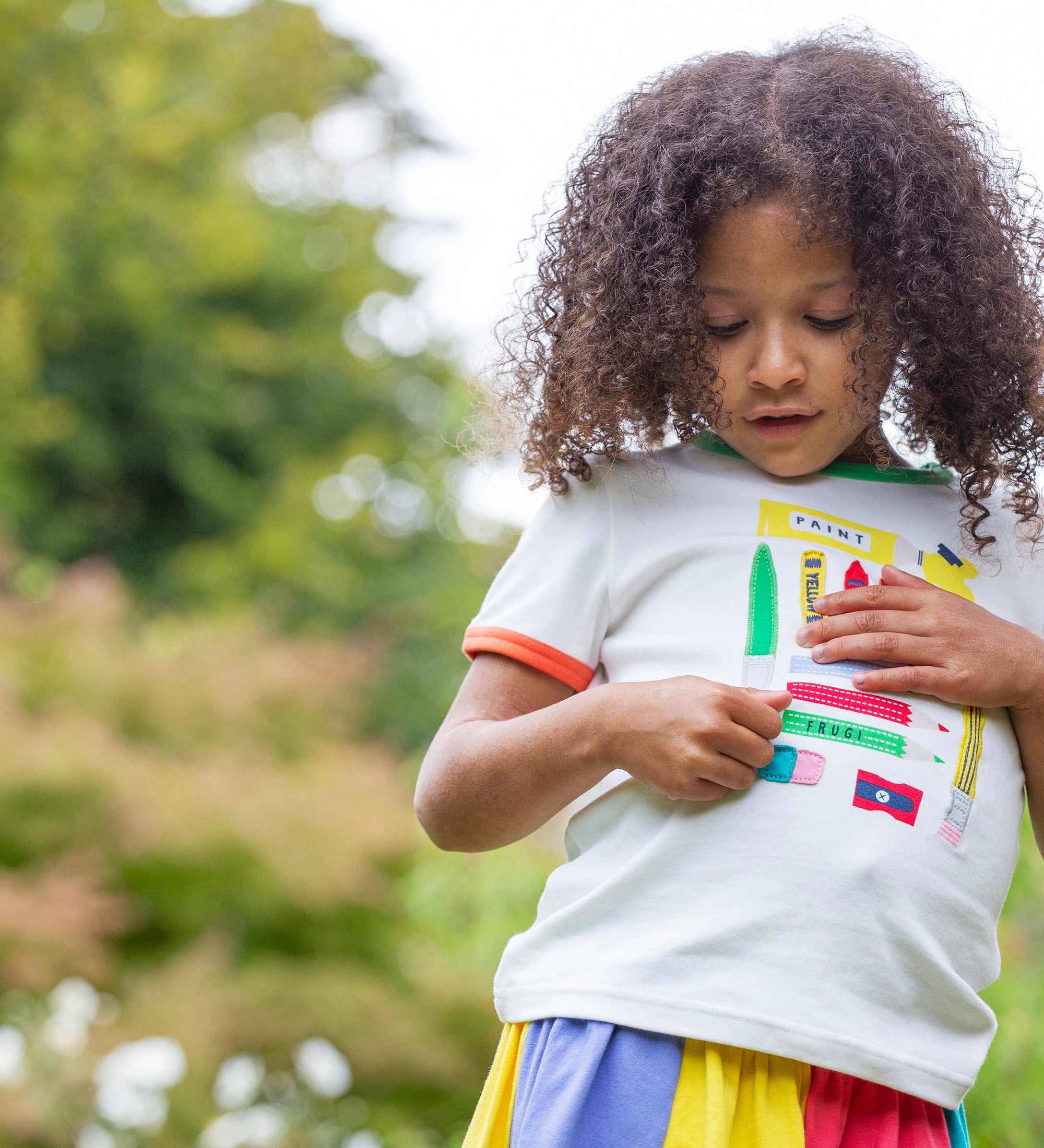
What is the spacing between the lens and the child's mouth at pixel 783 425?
1103 mm

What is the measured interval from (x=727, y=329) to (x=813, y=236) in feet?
0.34

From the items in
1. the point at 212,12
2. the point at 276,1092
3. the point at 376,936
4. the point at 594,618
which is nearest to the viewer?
the point at 594,618

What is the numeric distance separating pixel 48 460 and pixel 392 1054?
6390 millimetres

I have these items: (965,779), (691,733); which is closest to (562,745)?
(691,733)

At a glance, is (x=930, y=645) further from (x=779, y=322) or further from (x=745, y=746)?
(x=779, y=322)

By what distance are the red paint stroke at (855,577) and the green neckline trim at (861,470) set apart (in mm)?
107

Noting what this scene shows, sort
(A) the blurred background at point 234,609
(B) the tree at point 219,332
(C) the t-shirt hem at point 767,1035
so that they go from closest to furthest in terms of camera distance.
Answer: (C) the t-shirt hem at point 767,1035, (A) the blurred background at point 234,609, (B) the tree at point 219,332

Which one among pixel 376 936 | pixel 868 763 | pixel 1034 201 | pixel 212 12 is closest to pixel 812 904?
pixel 868 763

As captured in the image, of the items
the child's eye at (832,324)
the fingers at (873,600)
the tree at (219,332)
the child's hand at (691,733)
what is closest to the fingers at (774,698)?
the child's hand at (691,733)

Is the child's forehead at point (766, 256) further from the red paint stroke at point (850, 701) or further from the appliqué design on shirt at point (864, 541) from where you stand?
the red paint stroke at point (850, 701)

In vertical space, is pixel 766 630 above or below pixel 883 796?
above

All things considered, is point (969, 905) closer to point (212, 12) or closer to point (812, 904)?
point (812, 904)

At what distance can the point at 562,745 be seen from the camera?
0.98 m

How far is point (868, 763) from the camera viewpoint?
3.23ft
